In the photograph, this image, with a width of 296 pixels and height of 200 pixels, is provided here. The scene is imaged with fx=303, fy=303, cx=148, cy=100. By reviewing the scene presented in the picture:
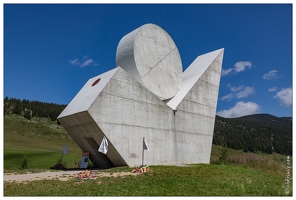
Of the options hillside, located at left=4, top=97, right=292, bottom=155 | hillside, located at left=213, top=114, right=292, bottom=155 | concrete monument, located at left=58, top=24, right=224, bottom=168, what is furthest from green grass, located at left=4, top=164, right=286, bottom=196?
hillside, located at left=213, top=114, right=292, bottom=155

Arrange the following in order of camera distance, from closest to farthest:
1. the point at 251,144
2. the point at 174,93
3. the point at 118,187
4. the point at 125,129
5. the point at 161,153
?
the point at 118,187 → the point at 125,129 → the point at 161,153 → the point at 174,93 → the point at 251,144

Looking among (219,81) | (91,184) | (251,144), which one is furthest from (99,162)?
(251,144)

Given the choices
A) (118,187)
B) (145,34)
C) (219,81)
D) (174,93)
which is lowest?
(118,187)

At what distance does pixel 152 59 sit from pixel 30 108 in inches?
3310

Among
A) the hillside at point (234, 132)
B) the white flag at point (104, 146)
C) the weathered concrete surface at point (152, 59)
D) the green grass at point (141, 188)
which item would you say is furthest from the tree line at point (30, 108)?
the green grass at point (141, 188)

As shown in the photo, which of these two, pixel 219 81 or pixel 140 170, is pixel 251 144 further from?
pixel 140 170

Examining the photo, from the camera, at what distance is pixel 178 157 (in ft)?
63.4

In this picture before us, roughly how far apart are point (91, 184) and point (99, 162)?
838 centimetres

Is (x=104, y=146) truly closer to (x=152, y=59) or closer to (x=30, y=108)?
(x=152, y=59)

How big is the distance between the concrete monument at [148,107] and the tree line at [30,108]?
76.9m

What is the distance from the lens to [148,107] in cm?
1822

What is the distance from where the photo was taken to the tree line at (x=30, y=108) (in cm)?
8974

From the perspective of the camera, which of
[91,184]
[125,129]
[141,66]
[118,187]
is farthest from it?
[141,66]

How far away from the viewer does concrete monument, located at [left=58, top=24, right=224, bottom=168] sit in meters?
16.4
